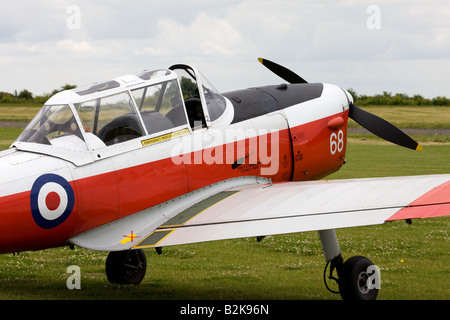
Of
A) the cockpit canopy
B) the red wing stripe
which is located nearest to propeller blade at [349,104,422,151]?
the cockpit canopy

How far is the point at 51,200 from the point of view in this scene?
7.01m

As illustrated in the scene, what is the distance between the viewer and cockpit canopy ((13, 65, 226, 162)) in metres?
7.56

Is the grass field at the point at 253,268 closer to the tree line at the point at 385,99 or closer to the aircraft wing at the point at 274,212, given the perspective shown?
the aircraft wing at the point at 274,212

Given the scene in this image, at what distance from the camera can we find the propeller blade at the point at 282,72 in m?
12.1

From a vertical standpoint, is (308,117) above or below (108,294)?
above

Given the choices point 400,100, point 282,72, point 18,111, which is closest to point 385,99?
point 400,100

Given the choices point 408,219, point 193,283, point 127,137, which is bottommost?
point 193,283

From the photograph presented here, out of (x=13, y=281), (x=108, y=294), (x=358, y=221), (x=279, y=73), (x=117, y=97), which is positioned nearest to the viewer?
(x=358, y=221)

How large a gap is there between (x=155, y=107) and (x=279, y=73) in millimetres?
4480

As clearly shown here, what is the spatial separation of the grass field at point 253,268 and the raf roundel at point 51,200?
1780 mm

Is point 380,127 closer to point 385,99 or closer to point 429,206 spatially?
point 429,206

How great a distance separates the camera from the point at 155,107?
8.27 meters
